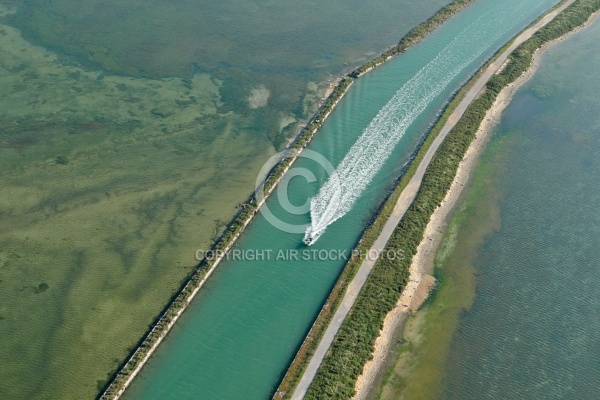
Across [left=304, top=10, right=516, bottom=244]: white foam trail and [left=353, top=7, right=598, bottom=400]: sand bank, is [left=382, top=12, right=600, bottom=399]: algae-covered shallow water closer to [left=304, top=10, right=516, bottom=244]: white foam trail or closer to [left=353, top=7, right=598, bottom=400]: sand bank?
[left=353, top=7, right=598, bottom=400]: sand bank

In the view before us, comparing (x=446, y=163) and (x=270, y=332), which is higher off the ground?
(x=446, y=163)

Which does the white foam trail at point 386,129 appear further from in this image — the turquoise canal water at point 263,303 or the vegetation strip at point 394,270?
the vegetation strip at point 394,270

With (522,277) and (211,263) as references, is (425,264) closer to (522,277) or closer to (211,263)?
(522,277)

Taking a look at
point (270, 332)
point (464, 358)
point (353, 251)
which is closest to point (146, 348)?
point (270, 332)

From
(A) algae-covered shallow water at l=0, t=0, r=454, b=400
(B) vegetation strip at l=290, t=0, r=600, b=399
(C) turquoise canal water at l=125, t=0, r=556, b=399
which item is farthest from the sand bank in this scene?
(A) algae-covered shallow water at l=0, t=0, r=454, b=400

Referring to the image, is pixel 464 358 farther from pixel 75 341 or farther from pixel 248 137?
pixel 248 137

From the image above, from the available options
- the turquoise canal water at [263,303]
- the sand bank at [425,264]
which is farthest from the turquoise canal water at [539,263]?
the turquoise canal water at [263,303]
